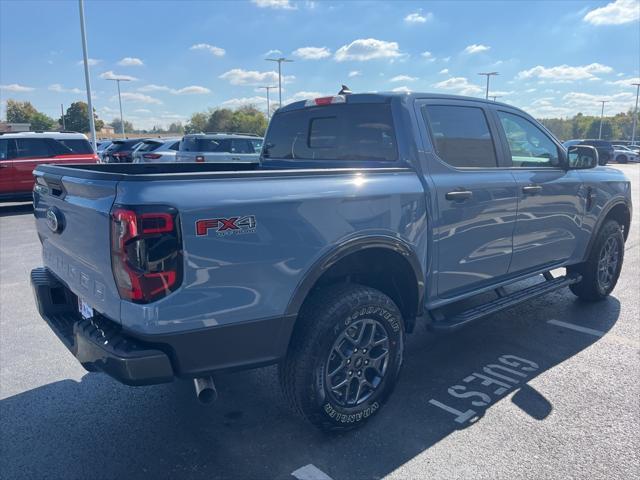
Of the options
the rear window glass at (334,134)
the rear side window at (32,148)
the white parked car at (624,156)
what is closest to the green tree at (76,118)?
the rear side window at (32,148)

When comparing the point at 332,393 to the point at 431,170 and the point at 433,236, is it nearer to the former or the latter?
the point at 433,236

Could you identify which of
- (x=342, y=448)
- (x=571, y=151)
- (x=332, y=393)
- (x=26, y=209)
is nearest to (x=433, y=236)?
(x=332, y=393)

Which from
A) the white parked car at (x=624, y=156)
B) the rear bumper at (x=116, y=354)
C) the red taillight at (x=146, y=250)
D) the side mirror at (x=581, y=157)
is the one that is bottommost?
the white parked car at (x=624, y=156)

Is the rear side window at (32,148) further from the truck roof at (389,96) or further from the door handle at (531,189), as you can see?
the door handle at (531,189)

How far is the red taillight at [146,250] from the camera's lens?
2154 millimetres

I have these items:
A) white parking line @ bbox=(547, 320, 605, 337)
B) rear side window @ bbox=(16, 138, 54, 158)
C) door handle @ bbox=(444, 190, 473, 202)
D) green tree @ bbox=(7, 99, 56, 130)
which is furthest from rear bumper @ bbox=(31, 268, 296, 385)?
green tree @ bbox=(7, 99, 56, 130)

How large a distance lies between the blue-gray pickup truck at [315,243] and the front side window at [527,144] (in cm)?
2

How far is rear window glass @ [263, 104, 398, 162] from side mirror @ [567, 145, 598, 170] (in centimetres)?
208

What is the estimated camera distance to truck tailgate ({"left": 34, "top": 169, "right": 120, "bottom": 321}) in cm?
233

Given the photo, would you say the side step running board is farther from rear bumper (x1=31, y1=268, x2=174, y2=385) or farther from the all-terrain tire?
rear bumper (x1=31, y1=268, x2=174, y2=385)

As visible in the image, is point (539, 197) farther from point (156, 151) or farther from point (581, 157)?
point (156, 151)

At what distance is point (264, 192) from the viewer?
2447mm

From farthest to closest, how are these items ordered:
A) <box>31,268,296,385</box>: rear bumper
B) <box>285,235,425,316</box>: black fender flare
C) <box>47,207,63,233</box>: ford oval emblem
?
<box>47,207,63,233</box>: ford oval emblem < <box>285,235,425,316</box>: black fender flare < <box>31,268,296,385</box>: rear bumper

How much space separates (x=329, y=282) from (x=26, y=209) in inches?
500
